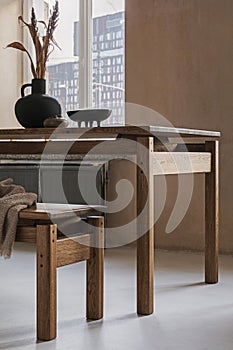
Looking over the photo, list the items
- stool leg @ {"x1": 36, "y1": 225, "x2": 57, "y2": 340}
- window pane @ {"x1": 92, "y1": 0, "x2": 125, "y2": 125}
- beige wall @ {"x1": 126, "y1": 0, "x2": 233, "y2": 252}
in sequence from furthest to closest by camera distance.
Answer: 1. window pane @ {"x1": 92, "y1": 0, "x2": 125, "y2": 125}
2. beige wall @ {"x1": 126, "y1": 0, "x2": 233, "y2": 252}
3. stool leg @ {"x1": 36, "y1": 225, "x2": 57, "y2": 340}

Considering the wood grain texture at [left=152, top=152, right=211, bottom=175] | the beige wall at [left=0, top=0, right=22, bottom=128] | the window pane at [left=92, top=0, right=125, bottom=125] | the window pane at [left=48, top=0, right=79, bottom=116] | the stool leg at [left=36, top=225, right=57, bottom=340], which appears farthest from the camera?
the beige wall at [left=0, top=0, right=22, bottom=128]

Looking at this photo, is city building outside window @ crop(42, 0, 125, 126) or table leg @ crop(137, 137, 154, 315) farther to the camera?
city building outside window @ crop(42, 0, 125, 126)

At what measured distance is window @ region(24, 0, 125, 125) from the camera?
4.21m

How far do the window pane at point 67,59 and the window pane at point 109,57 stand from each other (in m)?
0.18

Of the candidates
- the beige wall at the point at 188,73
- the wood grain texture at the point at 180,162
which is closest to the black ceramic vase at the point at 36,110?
the wood grain texture at the point at 180,162

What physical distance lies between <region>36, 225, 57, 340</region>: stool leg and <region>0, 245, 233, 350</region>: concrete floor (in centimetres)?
6

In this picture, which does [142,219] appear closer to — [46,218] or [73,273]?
[46,218]

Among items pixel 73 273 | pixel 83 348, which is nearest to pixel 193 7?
pixel 73 273

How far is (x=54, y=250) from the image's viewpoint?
198cm

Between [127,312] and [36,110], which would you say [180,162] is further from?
[36,110]

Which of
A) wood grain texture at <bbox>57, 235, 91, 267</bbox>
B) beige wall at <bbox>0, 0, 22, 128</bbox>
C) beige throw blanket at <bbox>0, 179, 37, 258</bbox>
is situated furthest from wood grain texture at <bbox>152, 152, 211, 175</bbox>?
beige wall at <bbox>0, 0, 22, 128</bbox>

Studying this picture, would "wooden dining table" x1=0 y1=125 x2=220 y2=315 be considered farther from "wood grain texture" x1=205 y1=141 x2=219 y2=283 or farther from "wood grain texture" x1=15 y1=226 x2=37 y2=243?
"wood grain texture" x1=15 y1=226 x2=37 y2=243

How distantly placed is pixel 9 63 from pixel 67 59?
1.58 feet

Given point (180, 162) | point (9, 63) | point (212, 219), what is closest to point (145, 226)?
point (180, 162)
